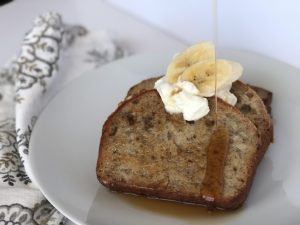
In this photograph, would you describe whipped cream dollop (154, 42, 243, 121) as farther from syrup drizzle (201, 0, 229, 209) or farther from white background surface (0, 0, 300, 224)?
white background surface (0, 0, 300, 224)

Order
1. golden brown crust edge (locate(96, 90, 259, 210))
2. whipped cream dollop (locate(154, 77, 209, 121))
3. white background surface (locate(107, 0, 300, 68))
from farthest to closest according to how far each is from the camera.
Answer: white background surface (locate(107, 0, 300, 68)) → whipped cream dollop (locate(154, 77, 209, 121)) → golden brown crust edge (locate(96, 90, 259, 210))

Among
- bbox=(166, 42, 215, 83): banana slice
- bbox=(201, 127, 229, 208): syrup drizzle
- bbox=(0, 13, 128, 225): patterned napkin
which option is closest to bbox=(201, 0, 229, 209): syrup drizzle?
bbox=(201, 127, 229, 208): syrup drizzle

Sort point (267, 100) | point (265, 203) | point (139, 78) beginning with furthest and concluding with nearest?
point (139, 78) < point (267, 100) < point (265, 203)

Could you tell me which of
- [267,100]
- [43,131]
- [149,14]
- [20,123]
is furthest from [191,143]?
[149,14]

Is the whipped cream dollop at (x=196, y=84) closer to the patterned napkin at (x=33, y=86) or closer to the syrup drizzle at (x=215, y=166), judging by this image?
the syrup drizzle at (x=215, y=166)

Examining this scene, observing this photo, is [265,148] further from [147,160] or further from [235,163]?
[147,160]

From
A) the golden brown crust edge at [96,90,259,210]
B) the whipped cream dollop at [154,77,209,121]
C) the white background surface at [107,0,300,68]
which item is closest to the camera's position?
the golden brown crust edge at [96,90,259,210]

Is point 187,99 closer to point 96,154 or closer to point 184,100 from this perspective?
point 184,100

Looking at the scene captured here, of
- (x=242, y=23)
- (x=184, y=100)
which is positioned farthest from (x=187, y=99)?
(x=242, y=23)
